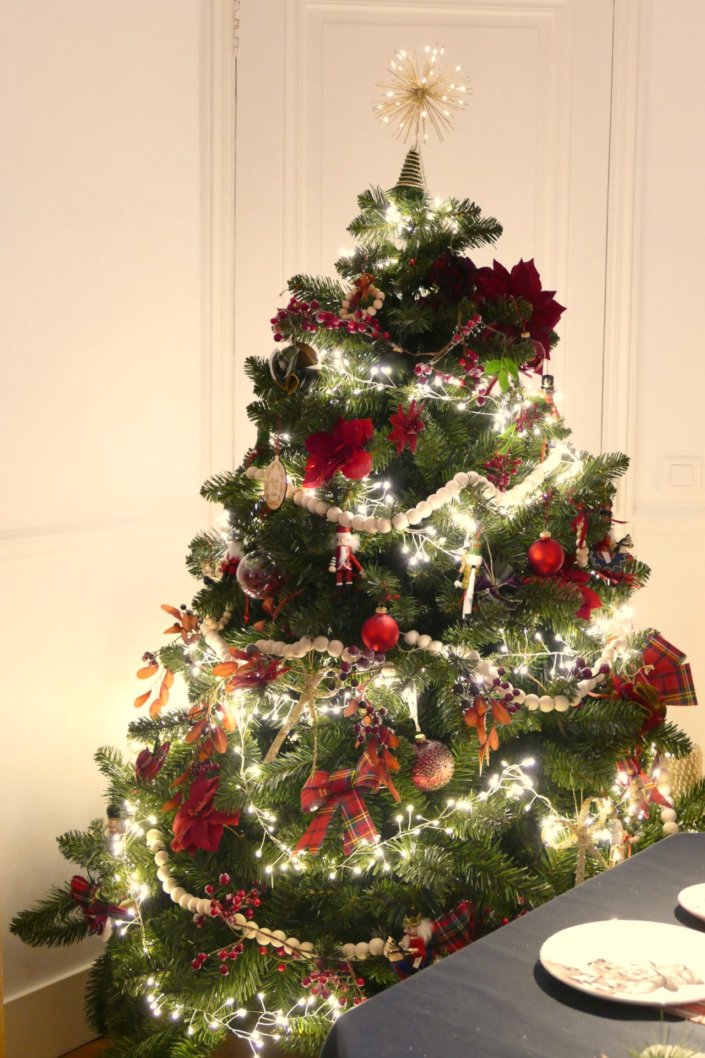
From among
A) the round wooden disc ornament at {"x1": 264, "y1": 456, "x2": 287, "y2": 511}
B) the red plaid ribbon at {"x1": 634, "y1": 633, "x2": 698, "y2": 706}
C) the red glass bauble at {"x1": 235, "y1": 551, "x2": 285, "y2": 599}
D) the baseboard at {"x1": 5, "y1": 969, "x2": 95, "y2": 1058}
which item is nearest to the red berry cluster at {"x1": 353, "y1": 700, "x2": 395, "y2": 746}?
the red glass bauble at {"x1": 235, "y1": 551, "x2": 285, "y2": 599}

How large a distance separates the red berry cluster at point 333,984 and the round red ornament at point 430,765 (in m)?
0.34

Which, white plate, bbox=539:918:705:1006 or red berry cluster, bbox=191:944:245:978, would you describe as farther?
red berry cluster, bbox=191:944:245:978

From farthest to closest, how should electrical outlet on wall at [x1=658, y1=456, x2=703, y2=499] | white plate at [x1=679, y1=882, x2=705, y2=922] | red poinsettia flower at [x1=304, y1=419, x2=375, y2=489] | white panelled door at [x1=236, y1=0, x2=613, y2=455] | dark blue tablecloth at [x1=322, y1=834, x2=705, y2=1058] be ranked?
electrical outlet on wall at [x1=658, y1=456, x2=703, y2=499] < white panelled door at [x1=236, y1=0, x2=613, y2=455] < red poinsettia flower at [x1=304, y1=419, x2=375, y2=489] < white plate at [x1=679, y1=882, x2=705, y2=922] < dark blue tablecloth at [x1=322, y1=834, x2=705, y2=1058]

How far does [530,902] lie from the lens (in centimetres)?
171

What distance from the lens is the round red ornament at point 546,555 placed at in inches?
67.4

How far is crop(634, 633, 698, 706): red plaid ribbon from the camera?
5.94ft

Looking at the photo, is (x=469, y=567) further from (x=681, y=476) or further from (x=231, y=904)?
(x=681, y=476)

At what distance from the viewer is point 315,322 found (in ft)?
5.82

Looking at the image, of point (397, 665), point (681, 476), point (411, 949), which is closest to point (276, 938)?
point (411, 949)

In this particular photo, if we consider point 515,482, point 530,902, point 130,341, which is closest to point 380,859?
point 530,902

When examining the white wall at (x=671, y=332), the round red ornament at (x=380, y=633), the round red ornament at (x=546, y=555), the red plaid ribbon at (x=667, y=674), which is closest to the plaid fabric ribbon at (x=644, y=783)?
the red plaid ribbon at (x=667, y=674)

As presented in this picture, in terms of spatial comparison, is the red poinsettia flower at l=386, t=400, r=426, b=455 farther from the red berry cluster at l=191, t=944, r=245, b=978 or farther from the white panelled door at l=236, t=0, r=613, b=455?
the white panelled door at l=236, t=0, r=613, b=455

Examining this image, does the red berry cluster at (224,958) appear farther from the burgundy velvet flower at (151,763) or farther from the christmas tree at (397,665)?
the burgundy velvet flower at (151,763)

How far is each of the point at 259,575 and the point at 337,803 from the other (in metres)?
0.38
